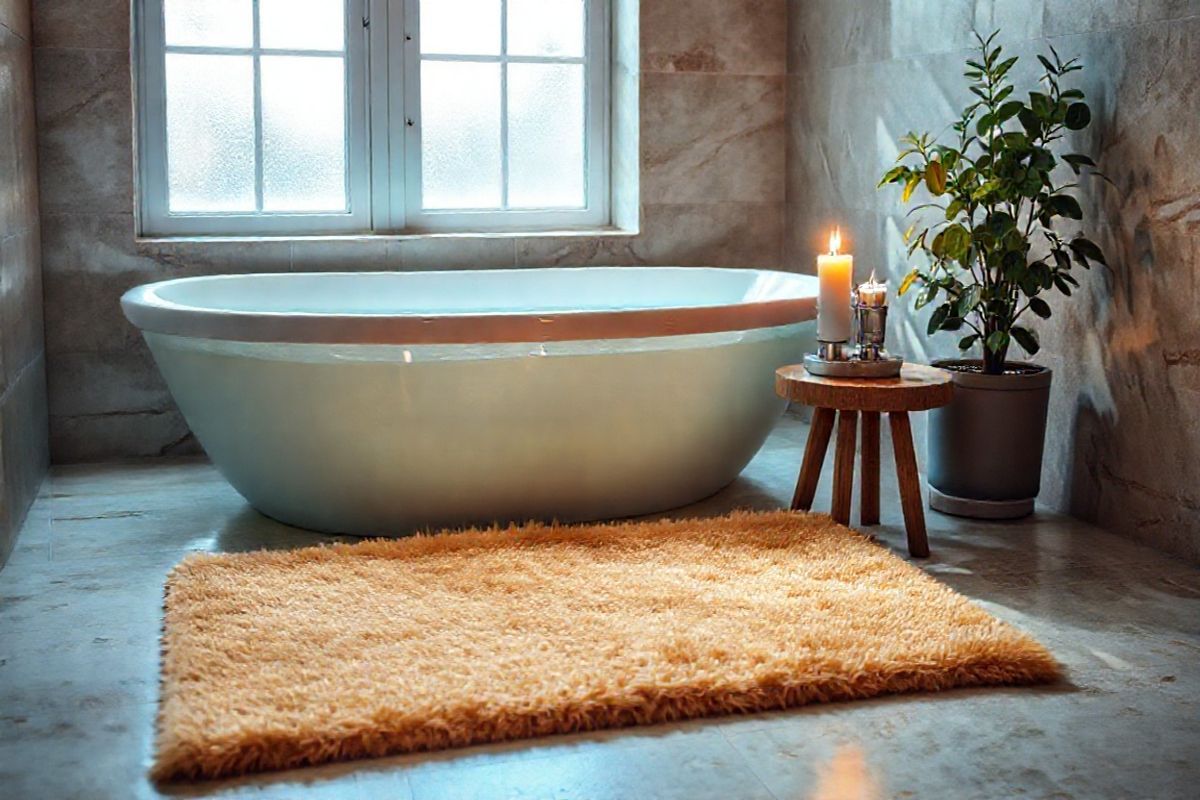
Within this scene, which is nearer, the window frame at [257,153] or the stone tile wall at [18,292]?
the stone tile wall at [18,292]

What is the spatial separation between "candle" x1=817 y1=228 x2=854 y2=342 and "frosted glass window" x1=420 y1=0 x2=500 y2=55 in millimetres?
1826

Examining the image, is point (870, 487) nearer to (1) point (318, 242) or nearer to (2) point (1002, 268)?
(2) point (1002, 268)

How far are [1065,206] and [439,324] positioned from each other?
1.38m

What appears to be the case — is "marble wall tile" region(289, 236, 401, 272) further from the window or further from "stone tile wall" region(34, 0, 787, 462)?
the window

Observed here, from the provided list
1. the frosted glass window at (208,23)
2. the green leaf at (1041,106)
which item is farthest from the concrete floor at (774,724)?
the frosted glass window at (208,23)

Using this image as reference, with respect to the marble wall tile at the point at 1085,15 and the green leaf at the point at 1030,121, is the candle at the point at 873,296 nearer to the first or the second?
the green leaf at the point at 1030,121

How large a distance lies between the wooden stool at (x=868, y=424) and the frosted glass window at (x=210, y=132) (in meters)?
1.95

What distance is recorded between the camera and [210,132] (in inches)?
167

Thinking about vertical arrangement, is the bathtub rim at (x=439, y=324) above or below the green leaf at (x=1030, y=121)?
below

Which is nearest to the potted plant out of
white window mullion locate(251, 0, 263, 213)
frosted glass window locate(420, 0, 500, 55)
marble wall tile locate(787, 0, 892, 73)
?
marble wall tile locate(787, 0, 892, 73)

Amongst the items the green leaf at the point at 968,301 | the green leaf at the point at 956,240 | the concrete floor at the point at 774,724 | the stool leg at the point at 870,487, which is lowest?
the concrete floor at the point at 774,724

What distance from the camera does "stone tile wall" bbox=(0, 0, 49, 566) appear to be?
314 cm

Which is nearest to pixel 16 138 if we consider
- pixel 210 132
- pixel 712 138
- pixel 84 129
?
pixel 84 129

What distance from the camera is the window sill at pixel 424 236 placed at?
4.12m
